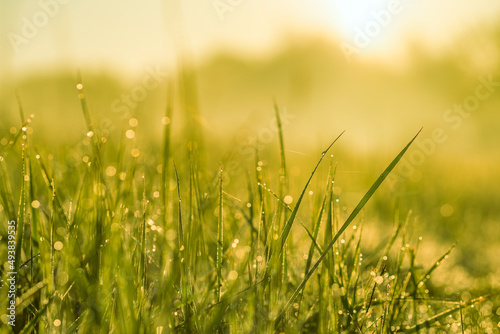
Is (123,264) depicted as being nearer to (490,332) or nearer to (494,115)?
(490,332)

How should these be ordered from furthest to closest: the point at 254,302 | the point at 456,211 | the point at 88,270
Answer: the point at 456,211
the point at 88,270
the point at 254,302

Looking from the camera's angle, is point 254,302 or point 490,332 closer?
point 254,302

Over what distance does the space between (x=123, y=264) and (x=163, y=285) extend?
0.09 m

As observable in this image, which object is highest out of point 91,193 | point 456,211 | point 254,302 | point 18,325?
point 91,193

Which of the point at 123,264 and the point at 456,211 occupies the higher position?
the point at 123,264

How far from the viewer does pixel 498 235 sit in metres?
2.51

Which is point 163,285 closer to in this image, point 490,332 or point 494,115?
point 490,332

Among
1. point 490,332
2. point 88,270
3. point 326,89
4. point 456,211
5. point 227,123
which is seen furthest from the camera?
point 326,89

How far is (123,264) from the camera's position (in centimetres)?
87

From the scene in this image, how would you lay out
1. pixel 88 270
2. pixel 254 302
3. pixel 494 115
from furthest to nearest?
1. pixel 494 115
2. pixel 88 270
3. pixel 254 302

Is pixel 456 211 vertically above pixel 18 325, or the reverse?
pixel 18 325

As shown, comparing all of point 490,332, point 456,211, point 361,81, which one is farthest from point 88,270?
point 361,81

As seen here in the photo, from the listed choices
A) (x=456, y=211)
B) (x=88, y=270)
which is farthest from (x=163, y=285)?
(x=456, y=211)

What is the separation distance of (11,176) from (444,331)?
5.77 ft
